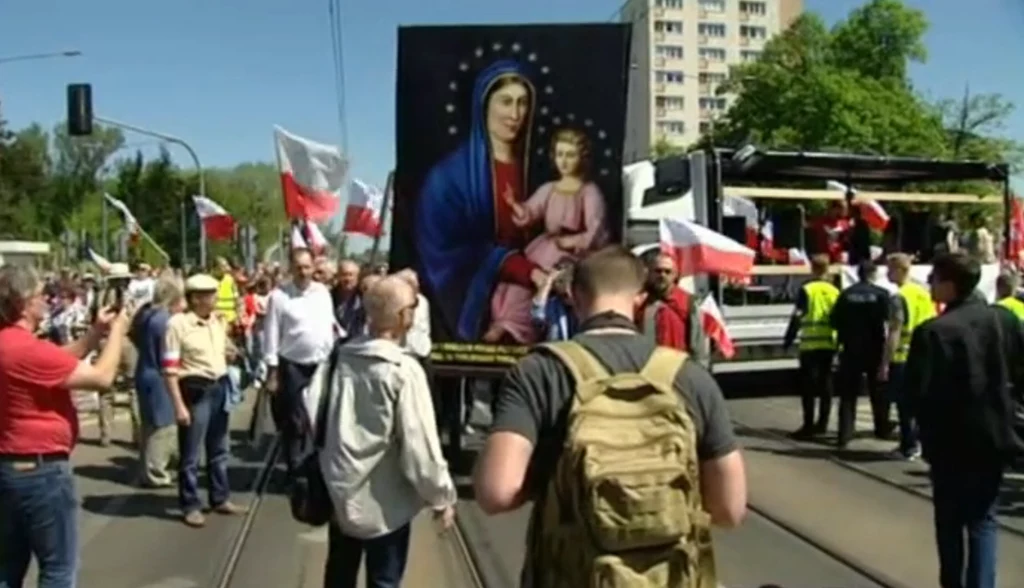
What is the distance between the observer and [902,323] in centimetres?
1258

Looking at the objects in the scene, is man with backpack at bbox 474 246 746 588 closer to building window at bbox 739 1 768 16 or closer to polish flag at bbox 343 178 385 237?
polish flag at bbox 343 178 385 237

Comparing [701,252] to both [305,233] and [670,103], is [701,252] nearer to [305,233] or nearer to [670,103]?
[305,233]

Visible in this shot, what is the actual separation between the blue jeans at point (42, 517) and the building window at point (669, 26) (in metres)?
132

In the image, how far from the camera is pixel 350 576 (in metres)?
5.61

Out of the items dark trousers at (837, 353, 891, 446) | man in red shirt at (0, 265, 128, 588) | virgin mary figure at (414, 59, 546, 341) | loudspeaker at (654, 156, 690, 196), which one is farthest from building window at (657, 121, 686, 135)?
man in red shirt at (0, 265, 128, 588)

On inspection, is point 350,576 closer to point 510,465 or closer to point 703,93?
point 510,465

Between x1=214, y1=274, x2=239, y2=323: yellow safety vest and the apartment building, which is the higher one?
the apartment building

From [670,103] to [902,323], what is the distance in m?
125

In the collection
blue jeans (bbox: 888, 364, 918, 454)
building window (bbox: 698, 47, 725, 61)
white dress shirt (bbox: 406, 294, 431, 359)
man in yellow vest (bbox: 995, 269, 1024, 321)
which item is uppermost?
building window (bbox: 698, 47, 725, 61)

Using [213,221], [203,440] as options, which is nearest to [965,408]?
[203,440]

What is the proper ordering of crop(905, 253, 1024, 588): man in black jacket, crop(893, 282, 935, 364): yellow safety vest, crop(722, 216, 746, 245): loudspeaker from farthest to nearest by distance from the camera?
crop(722, 216, 746, 245): loudspeaker → crop(893, 282, 935, 364): yellow safety vest → crop(905, 253, 1024, 588): man in black jacket

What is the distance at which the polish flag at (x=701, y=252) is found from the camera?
12062 millimetres

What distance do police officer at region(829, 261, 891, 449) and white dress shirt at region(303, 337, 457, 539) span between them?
827cm

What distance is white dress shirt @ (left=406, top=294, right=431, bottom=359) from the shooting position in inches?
374
